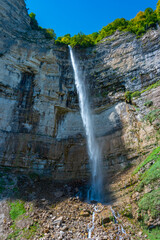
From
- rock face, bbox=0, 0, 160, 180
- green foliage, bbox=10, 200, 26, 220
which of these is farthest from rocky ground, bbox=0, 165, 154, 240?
rock face, bbox=0, 0, 160, 180

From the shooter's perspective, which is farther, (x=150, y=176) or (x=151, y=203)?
(x=150, y=176)

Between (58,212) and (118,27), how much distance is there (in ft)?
68.6

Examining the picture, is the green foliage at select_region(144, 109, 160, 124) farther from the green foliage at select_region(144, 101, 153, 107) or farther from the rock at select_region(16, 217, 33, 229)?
the rock at select_region(16, 217, 33, 229)

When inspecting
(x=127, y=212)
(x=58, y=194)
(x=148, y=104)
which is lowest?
(x=127, y=212)

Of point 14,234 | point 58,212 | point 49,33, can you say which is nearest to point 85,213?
point 58,212

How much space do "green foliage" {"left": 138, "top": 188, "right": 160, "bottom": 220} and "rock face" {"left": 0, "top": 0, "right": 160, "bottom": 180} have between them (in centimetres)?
412

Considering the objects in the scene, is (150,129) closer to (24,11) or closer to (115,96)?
(115,96)

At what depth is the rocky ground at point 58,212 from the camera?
29.4ft

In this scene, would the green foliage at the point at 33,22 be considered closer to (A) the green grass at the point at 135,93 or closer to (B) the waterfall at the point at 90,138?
(B) the waterfall at the point at 90,138

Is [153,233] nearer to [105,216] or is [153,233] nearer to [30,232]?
[105,216]

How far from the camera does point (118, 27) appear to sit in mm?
22531

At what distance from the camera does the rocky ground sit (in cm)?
895

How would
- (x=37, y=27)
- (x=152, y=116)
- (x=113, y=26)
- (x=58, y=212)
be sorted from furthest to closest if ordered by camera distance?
(x=37, y=27)
(x=113, y=26)
(x=152, y=116)
(x=58, y=212)

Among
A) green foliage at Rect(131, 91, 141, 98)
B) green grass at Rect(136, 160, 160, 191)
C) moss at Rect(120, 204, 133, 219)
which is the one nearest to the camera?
moss at Rect(120, 204, 133, 219)
